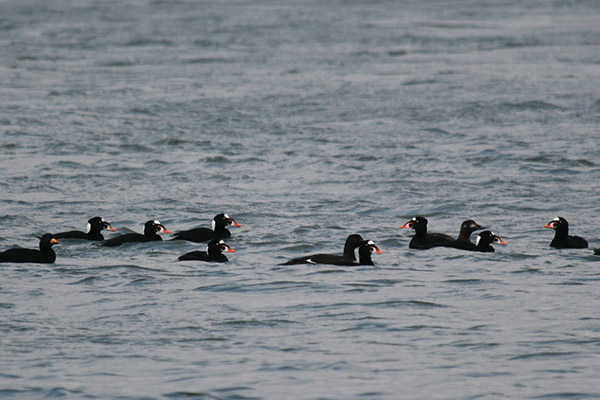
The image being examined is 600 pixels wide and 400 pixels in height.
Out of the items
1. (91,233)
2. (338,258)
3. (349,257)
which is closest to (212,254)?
(338,258)

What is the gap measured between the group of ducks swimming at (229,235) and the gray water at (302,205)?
18 centimetres

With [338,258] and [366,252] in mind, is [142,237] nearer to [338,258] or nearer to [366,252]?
[338,258]

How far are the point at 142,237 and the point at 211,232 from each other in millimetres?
958

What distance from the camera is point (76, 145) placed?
23.0 metres

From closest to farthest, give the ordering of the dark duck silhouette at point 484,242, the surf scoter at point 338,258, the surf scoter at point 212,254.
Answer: the surf scoter at point 338,258
the surf scoter at point 212,254
the dark duck silhouette at point 484,242

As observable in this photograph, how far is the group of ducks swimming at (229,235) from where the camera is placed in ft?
45.9

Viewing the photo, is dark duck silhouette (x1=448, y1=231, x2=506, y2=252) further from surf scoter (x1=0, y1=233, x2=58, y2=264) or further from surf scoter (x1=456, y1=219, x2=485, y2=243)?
surf scoter (x1=0, y1=233, x2=58, y2=264)

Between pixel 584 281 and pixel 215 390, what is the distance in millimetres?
5321

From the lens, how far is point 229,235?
15.6 m

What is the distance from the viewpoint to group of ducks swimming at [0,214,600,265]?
1398cm

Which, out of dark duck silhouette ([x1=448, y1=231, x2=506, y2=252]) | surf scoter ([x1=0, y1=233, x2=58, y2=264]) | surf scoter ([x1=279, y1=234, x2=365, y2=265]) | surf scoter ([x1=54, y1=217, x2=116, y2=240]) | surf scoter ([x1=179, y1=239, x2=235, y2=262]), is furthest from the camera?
surf scoter ([x1=54, y1=217, x2=116, y2=240])

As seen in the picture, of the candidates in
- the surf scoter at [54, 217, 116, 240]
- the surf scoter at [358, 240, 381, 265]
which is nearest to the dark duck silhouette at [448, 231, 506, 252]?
the surf scoter at [358, 240, 381, 265]

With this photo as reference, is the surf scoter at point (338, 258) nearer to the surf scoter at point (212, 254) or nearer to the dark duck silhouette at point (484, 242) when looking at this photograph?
the surf scoter at point (212, 254)

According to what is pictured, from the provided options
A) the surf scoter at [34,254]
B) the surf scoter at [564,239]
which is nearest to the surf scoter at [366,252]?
the surf scoter at [564,239]
